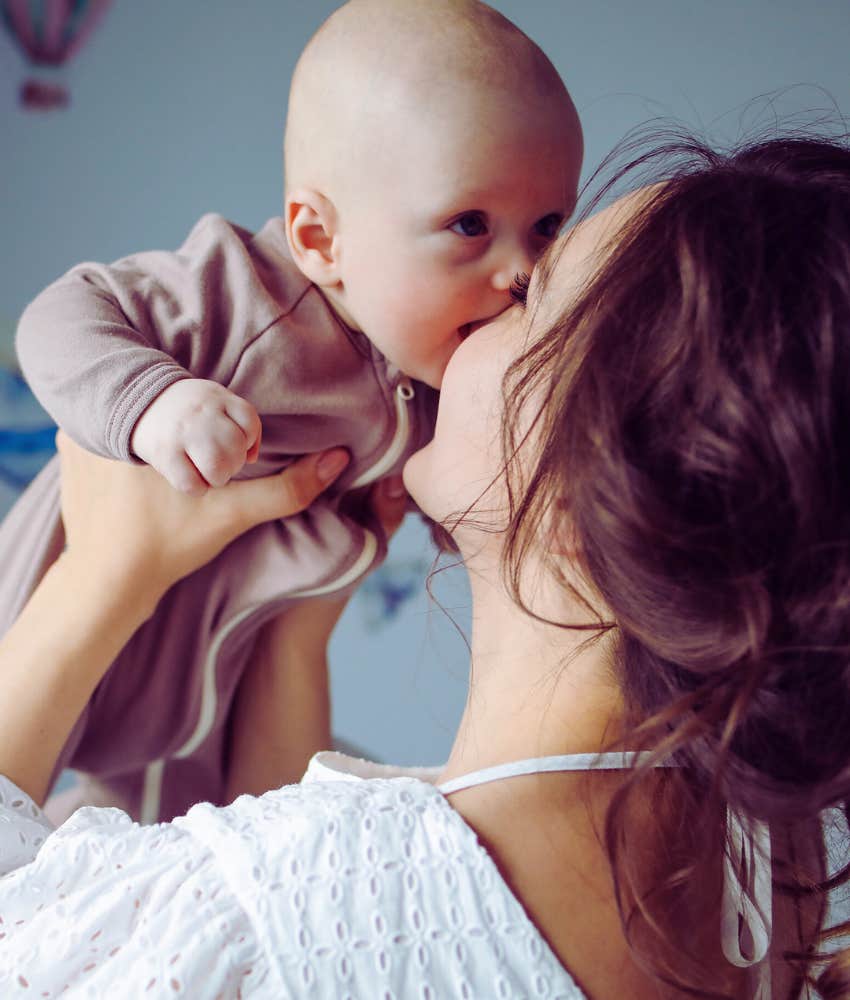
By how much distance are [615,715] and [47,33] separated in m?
1.55

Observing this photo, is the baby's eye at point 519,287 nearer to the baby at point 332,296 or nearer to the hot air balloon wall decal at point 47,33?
the baby at point 332,296

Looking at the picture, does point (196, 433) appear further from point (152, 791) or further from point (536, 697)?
point (152, 791)

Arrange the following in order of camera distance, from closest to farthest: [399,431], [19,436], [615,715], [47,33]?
[615,715]
[399,431]
[47,33]
[19,436]

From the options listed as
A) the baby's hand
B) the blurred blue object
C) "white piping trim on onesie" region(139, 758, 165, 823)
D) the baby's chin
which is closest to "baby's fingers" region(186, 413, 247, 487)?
the baby's hand

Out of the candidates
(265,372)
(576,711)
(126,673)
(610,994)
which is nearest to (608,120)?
(265,372)

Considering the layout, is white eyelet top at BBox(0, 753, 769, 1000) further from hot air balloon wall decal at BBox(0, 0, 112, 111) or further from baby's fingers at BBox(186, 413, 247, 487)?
hot air balloon wall decal at BBox(0, 0, 112, 111)

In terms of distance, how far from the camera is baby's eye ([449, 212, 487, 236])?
0.87 metres

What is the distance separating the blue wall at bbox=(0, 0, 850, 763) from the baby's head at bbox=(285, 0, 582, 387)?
76 cm

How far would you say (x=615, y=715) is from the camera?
663 mm

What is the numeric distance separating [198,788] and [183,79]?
115 centimetres

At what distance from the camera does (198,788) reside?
1193mm

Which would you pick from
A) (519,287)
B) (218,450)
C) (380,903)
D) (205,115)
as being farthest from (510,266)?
(205,115)

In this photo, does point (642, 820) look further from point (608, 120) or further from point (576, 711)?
point (608, 120)

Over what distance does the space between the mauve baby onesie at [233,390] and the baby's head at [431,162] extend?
0.06m
